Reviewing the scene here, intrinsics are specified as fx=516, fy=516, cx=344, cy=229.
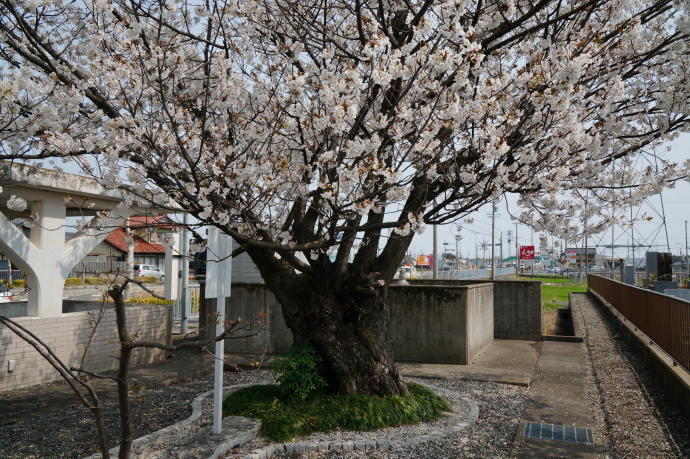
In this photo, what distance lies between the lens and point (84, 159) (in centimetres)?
520

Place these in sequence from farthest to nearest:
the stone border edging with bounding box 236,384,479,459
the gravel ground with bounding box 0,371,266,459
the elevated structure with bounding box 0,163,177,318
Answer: the elevated structure with bounding box 0,163,177,318
the gravel ground with bounding box 0,371,266,459
the stone border edging with bounding box 236,384,479,459

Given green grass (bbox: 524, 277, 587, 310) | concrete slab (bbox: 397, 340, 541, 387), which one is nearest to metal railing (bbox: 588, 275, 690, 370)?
concrete slab (bbox: 397, 340, 541, 387)

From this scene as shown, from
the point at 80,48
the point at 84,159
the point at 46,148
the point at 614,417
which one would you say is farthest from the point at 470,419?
the point at 80,48

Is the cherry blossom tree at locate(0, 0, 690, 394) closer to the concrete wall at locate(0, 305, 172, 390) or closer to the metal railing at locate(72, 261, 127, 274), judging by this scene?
the metal railing at locate(72, 261, 127, 274)

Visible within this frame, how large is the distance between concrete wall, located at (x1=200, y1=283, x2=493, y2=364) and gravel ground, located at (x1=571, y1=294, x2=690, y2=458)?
208 centimetres

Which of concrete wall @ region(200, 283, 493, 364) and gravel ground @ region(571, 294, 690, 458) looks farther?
concrete wall @ region(200, 283, 493, 364)

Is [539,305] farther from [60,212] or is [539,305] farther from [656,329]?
[60,212]

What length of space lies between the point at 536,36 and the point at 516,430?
14.8 ft

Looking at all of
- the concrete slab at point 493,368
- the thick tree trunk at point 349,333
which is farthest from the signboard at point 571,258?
the thick tree trunk at point 349,333

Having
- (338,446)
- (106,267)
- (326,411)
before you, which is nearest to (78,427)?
(326,411)

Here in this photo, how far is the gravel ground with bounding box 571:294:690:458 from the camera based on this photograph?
16.2 ft

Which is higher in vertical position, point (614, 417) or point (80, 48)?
point (80, 48)

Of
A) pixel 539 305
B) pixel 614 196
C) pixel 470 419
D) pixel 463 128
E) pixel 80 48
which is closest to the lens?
pixel 463 128

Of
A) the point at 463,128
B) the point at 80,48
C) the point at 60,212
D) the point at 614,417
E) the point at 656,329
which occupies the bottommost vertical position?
the point at 614,417
